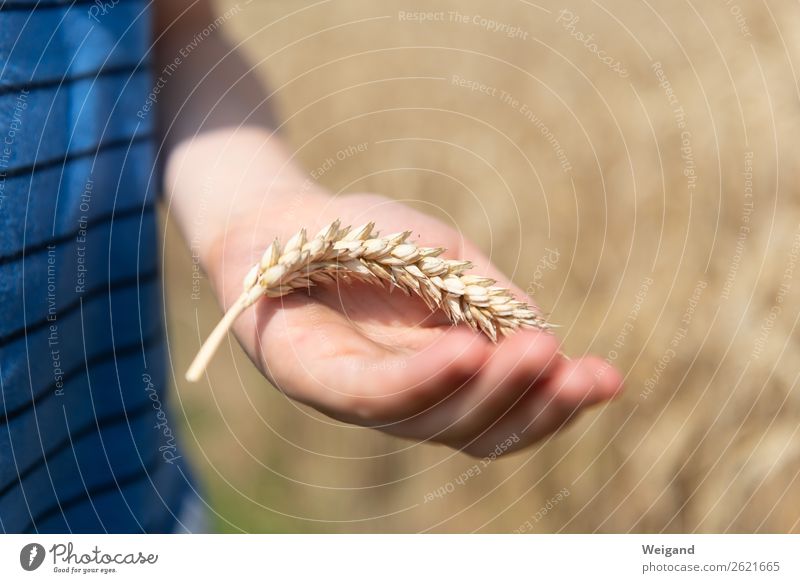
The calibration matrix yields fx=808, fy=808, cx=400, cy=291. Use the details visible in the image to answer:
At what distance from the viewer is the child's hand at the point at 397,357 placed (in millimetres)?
584

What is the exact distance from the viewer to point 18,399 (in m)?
0.69

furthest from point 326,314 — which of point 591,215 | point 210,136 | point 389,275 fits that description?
point 591,215

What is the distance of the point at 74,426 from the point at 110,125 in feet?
0.98

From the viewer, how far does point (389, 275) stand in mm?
659

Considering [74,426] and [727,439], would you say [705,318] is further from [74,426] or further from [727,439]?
[74,426]

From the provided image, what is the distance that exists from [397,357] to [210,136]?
1.14 ft

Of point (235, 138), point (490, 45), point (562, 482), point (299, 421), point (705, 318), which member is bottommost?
point (562, 482)

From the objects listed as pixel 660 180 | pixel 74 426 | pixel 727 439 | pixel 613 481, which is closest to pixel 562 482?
pixel 613 481
